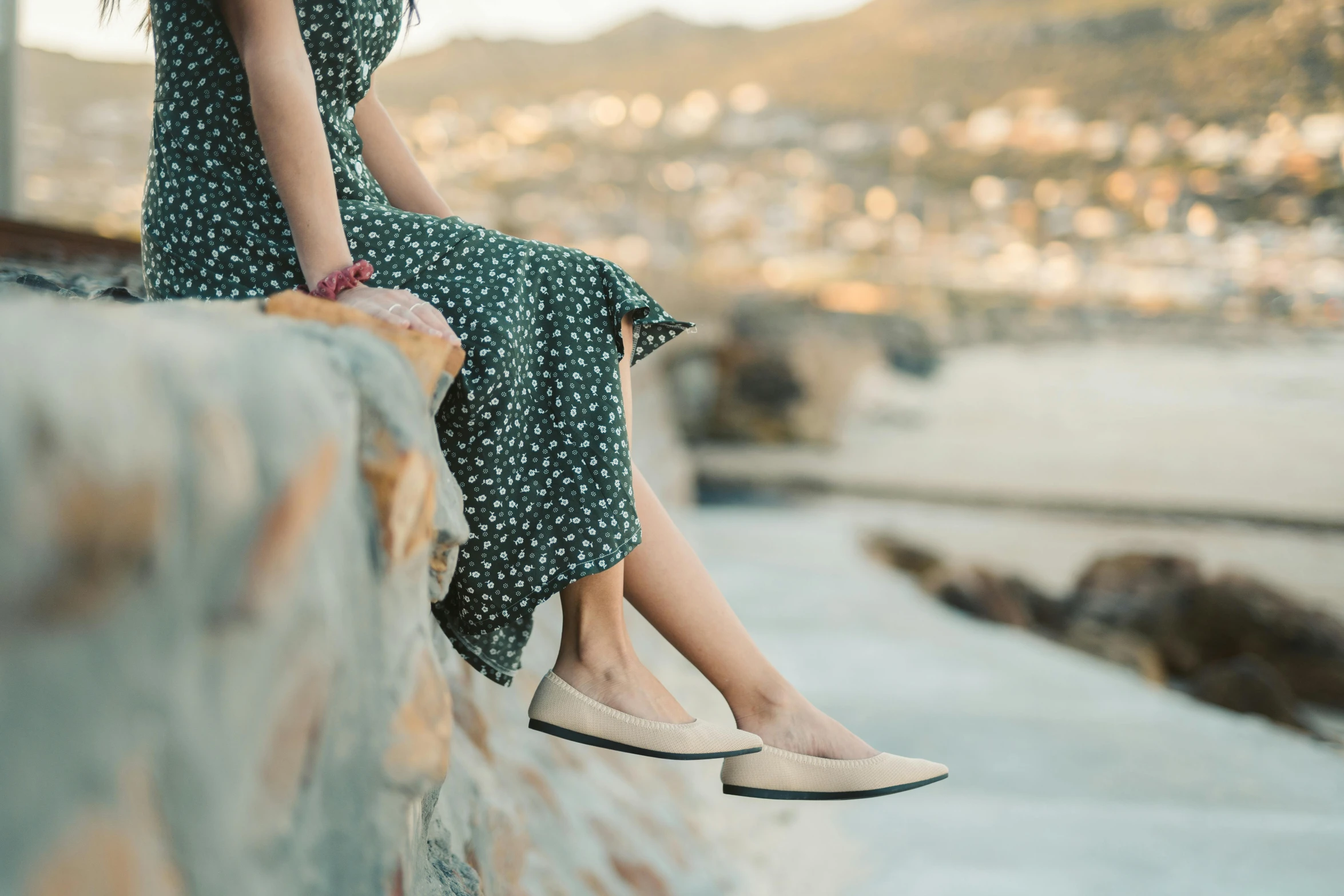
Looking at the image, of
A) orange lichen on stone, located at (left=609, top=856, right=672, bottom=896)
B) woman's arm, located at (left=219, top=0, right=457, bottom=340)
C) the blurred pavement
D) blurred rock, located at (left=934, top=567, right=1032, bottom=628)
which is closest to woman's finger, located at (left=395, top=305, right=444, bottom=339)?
woman's arm, located at (left=219, top=0, right=457, bottom=340)

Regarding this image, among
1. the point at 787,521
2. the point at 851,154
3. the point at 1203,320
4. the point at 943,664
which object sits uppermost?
the point at 851,154

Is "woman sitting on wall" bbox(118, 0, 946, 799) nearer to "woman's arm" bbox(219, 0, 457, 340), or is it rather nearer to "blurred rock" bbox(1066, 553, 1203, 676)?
"woman's arm" bbox(219, 0, 457, 340)

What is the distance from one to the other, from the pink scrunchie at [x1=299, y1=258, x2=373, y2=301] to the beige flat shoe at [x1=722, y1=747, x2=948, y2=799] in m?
0.62

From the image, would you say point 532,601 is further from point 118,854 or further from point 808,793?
point 118,854

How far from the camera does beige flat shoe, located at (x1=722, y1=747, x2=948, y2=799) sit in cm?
101

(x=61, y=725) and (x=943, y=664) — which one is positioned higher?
(x=61, y=725)

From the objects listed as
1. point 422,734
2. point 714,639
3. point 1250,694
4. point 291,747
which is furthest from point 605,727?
point 1250,694

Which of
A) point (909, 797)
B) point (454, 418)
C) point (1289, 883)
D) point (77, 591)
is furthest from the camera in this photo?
point (909, 797)

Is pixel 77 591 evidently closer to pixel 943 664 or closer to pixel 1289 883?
pixel 1289 883

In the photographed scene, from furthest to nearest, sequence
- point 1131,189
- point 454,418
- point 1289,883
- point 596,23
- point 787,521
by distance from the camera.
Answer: point 596,23 → point 1131,189 → point 787,521 → point 1289,883 → point 454,418

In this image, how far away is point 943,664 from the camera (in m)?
3.65

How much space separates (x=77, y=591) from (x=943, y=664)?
3588mm

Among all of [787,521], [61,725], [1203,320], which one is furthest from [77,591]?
[1203,320]

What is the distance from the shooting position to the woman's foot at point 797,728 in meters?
1.03
